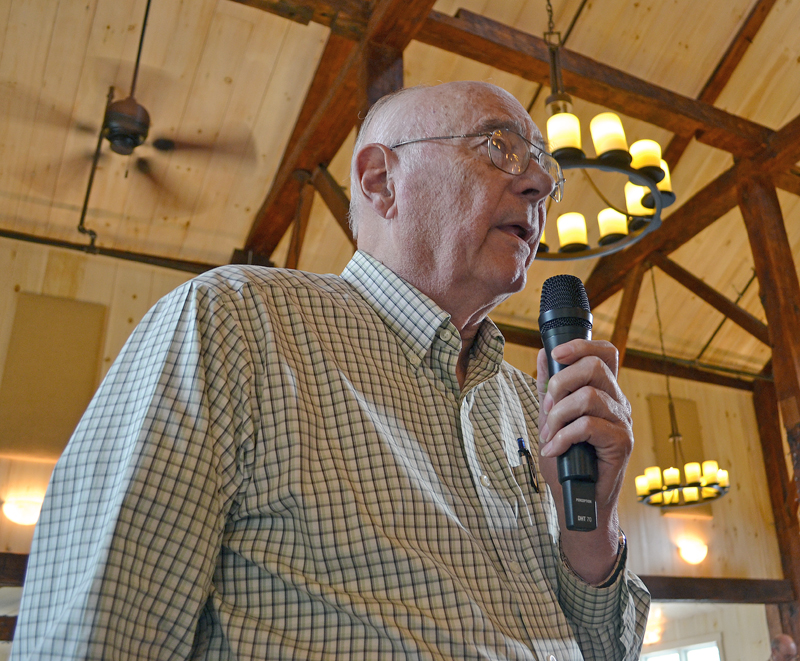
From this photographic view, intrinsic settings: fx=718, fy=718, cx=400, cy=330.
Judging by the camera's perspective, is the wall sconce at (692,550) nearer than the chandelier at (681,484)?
No

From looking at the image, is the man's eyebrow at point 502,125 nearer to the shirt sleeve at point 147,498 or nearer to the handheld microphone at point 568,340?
the handheld microphone at point 568,340

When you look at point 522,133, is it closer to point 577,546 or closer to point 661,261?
point 577,546

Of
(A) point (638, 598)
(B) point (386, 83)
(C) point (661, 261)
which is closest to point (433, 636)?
(A) point (638, 598)

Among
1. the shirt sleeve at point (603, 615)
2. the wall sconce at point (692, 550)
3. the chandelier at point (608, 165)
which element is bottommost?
the shirt sleeve at point (603, 615)

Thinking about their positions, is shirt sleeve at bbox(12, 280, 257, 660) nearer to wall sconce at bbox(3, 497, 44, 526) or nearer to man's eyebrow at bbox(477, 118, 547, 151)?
man's eyebrow at bbox(477, 118, 547, 151)

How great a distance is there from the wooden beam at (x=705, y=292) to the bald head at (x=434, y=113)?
6.79 meters

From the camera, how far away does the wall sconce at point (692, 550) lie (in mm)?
8656

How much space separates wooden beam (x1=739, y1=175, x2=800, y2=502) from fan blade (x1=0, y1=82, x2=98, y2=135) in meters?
5.23

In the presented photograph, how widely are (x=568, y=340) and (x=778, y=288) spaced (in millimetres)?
4992

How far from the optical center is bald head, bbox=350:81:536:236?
4.79ft

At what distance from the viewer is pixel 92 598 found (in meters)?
0.73

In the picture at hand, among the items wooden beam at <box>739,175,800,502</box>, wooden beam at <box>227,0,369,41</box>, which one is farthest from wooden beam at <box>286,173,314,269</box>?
wooden beam at <box>739,175,800,502</box>

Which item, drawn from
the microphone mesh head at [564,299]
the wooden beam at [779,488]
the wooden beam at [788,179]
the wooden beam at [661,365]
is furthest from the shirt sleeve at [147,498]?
the wooden beam at [779,488]

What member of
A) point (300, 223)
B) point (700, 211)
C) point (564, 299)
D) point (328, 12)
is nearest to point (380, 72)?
point (328, 12)
